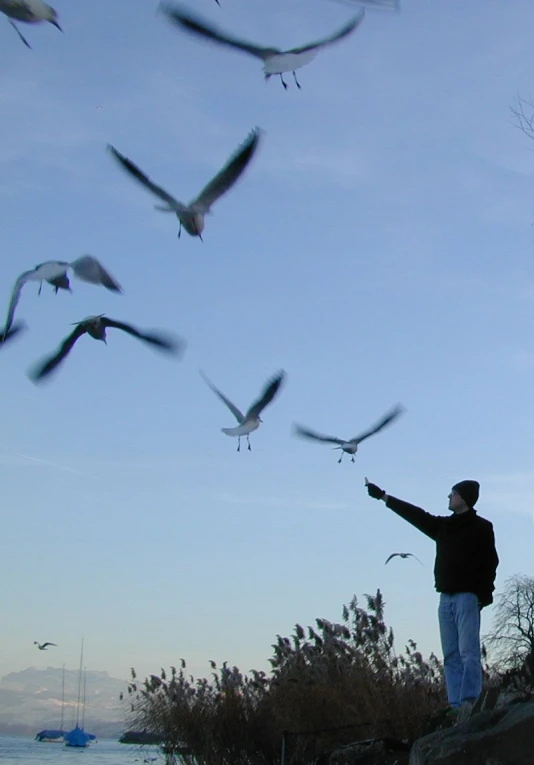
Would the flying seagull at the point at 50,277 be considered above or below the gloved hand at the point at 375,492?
above

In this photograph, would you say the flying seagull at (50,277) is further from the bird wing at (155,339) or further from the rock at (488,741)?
the rock at (488,741)

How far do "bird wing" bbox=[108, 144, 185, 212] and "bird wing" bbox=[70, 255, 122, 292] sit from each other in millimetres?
762

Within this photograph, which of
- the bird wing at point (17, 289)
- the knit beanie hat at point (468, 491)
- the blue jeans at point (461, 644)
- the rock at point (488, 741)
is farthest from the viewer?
the bird wing at point (17, 289)

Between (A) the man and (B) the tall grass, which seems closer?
(A) the man

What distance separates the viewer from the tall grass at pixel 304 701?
8.76 meters

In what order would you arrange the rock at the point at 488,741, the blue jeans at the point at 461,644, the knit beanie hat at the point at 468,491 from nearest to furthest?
the rock at the point at 488,741 < the blue jeans at the point at 461,644 < the knit beanie hat at the point at 468,491

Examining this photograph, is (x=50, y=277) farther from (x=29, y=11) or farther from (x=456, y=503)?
(x=456, y=503)

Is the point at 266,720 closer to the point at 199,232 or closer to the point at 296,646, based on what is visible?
the point at 296,646

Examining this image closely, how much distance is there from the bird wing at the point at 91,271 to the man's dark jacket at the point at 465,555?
3110mm

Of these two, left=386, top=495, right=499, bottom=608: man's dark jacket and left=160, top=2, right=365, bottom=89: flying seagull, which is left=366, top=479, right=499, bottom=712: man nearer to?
left=386, top=495, right=499, bottom=608: man's dark jacket

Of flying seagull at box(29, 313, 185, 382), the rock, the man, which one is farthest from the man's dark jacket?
flying seagull at box(29, 313, 185, 382)

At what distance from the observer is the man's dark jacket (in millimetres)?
6434

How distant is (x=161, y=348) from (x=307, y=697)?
364 centimetres

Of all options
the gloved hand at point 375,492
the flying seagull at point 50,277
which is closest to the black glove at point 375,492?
the gloved hand at point 375,492
